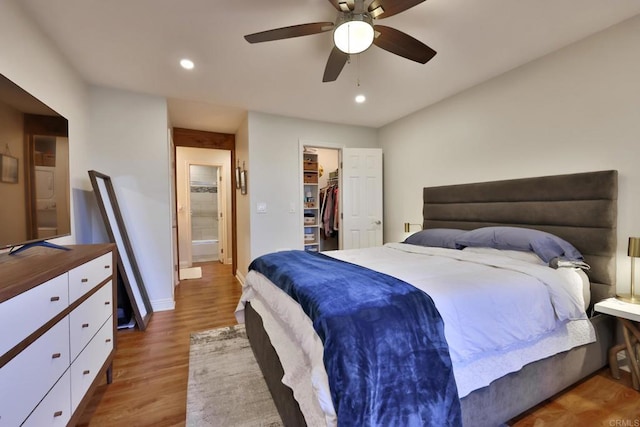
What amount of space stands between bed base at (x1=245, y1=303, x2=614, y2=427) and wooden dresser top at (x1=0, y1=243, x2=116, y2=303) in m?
1.09

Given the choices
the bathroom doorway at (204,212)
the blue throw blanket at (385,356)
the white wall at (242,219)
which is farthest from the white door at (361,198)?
the bathroom doorway at (204,212)

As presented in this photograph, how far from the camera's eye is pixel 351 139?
430 centimetres

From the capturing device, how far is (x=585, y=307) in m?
1.92

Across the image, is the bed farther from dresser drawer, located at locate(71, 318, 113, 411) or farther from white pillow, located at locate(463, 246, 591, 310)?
dresser drawer, located at locate(71, 318, 113, 411)

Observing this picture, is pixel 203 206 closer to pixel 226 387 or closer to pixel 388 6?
pixel 226 387

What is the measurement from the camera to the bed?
134 centimetres

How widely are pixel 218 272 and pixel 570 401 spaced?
482 cm

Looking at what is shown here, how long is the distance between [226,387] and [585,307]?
257 centimetres

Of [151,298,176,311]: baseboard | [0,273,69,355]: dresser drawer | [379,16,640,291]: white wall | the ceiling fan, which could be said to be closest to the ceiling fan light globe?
the ceiling fan

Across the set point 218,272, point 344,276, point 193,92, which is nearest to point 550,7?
point 344,276

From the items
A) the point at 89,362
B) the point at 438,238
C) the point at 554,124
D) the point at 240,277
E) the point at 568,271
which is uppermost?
the point at 554,124

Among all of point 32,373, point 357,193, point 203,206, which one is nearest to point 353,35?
point 32,373

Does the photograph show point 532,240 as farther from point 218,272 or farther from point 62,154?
point 218,272

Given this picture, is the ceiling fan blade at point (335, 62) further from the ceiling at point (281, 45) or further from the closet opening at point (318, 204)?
the closet opening at point (318, 204)
